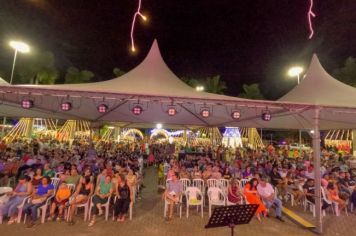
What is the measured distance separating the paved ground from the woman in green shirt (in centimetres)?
34

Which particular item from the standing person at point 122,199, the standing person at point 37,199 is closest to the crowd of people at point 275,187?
the standing person at point 122,199

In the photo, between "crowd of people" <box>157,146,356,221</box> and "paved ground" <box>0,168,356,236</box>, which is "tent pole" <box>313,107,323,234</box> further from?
"crowd of people" <box>157,146,356,221</box>

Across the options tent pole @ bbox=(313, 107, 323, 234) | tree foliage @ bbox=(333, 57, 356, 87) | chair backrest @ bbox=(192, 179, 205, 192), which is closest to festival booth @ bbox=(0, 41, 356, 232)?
tent pole @ bbox=(313, 107, 323, 234)

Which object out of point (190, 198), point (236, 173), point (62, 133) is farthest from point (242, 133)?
point (190, 198)

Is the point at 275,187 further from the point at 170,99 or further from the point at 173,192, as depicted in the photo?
the point at 170,99

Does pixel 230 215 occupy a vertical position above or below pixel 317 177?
below

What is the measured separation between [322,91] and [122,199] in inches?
284

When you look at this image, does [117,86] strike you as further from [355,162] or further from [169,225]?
[355,162]

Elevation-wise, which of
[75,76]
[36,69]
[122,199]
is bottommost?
[122,199]

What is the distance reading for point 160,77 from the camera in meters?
8.41

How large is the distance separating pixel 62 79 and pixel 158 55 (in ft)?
94.5

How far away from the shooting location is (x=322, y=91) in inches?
339

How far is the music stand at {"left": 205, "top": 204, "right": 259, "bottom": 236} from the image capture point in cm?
386

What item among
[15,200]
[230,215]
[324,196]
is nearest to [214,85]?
[324,196]
